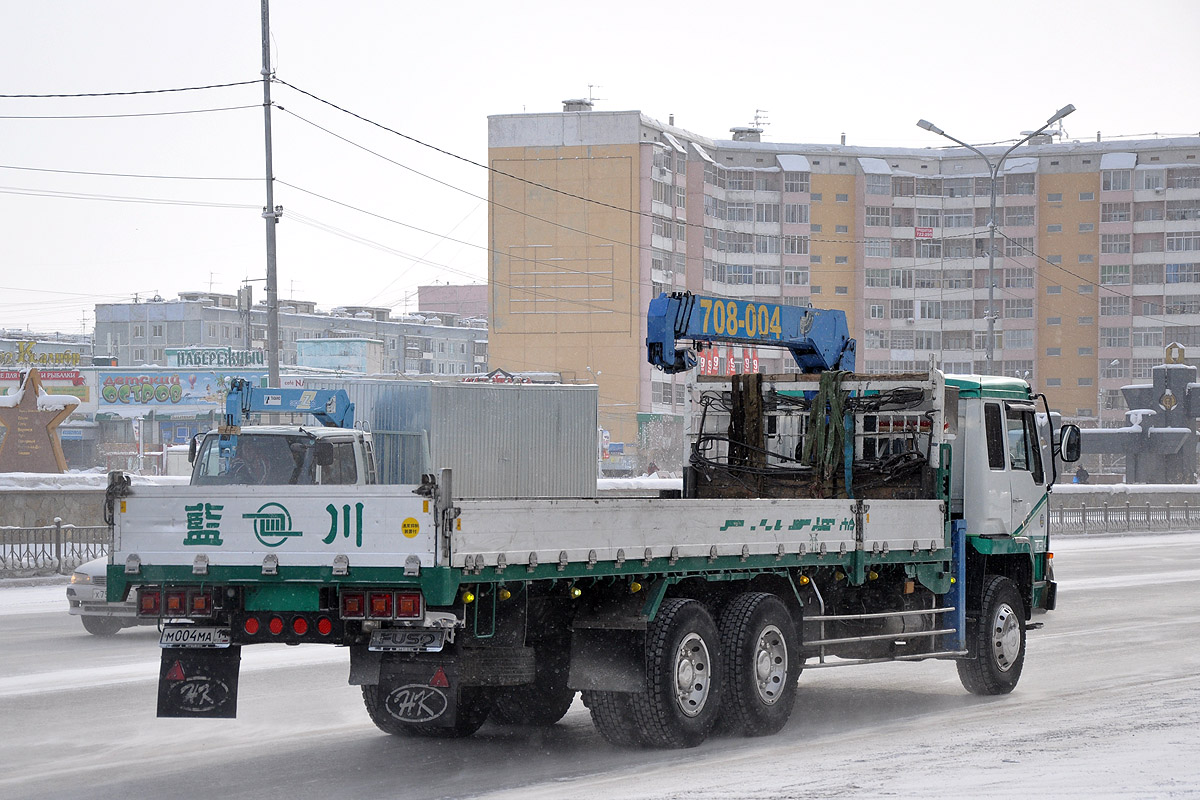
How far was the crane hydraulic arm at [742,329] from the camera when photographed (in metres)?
12.6

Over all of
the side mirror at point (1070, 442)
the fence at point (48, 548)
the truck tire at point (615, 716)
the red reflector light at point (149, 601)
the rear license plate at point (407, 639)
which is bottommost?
the fence at point (48, 548)

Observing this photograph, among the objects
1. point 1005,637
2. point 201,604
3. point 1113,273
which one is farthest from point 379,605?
point 1113,273

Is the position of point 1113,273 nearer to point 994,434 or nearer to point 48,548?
point 48,548

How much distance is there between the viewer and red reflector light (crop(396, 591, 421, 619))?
8195mm

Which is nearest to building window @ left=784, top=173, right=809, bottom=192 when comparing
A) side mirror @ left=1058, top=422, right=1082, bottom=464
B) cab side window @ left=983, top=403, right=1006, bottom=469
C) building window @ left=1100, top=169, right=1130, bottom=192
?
building window @ left=1100, top=169, right=1130, bottom=192

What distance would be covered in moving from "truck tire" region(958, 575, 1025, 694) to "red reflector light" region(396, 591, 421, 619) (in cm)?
618

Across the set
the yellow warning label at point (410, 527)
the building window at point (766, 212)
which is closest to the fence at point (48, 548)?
the yellow warning label at point (410, 527)

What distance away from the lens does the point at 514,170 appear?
96.4 metres

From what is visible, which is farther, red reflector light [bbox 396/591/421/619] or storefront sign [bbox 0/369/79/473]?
storefront sign [bbox 0/369/79/473]

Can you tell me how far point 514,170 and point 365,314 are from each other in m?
51.0

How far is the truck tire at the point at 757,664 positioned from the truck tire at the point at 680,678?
0.12 metres

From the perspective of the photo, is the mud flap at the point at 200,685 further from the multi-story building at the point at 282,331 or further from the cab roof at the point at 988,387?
the multi-story building at the point at 282,331

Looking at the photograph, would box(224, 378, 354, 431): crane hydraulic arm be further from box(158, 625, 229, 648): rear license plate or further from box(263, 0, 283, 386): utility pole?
box(158, 625, 229, 648): rear license plate

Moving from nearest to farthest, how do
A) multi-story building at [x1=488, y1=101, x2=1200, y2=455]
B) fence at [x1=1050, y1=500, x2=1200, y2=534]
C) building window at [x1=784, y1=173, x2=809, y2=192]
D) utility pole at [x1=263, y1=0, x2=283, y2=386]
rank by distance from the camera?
utility pole at [x1=263, y1=0, x2=283, y2=386]
fence at [x1=1050, y1=500, x2=1200, y2=534]
multi-story building at [x1=488, y1=101, x2=1200, y2=455]
building window at [x1=784, y1=173, x2=809, y2=192]
